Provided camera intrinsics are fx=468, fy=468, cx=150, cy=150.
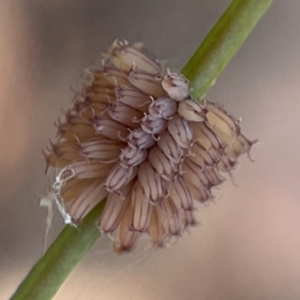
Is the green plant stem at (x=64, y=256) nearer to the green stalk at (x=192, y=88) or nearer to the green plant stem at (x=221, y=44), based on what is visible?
the green stalk at (x=192, y=88)

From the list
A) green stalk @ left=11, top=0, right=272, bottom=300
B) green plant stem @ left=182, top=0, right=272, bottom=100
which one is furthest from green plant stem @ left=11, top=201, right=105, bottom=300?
green plant stem @ left=182, top=0, right=272, bottom=100

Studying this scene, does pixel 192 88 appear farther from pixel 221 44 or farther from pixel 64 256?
pixel 64 256

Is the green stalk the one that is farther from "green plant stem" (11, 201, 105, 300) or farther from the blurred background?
the blurred background

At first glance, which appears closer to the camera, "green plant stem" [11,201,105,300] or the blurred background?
"green plant stem" [11,201,105,300]

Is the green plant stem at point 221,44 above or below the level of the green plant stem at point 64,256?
above

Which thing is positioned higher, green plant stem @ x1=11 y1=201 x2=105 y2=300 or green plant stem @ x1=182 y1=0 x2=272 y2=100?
green plant stem @ x1=182 y1=0 x2=272 y2=100

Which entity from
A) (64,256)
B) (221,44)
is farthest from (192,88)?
(64,256)

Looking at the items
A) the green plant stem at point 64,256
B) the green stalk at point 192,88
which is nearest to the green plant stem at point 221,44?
the green stalk at point 192,88
